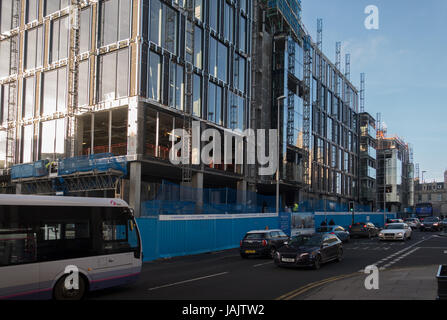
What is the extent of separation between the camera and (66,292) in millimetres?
9867

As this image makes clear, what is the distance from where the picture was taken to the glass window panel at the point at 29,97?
123ft

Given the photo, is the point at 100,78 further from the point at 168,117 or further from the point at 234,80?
the point at 234,80

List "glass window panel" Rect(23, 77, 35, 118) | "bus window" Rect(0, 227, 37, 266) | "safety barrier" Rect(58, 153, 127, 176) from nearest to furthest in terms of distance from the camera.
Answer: "bus window" Rect(0, 227, 37, 266)
"safety barrier" Rect(58, 153, 127, 176)
"glass window panel" Rect(23, 77, 35, 118)

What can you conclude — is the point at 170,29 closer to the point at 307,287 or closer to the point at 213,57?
the point at 213,57

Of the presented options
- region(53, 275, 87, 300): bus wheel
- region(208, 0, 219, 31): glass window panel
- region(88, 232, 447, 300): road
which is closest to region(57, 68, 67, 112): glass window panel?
region(208, 0, 219, 31): glass window panel

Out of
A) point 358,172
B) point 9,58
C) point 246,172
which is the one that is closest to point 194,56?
point 246,172

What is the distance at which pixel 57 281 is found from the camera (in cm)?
972

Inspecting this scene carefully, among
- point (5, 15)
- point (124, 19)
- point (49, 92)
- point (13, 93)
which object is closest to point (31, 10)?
point (5, 15)

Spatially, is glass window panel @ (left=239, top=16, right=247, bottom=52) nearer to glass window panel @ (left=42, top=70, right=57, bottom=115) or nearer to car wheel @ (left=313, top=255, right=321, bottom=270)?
glass window panel @ (left=42, top=70, right=57, bottom=115)

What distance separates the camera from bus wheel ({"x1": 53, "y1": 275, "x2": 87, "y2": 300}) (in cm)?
969

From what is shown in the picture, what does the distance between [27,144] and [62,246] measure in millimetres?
31005

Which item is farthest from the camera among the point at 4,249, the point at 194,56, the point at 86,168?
the point at 194,56

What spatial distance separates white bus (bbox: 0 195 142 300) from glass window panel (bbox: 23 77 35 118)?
3011 centimetres
